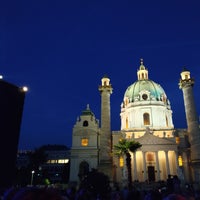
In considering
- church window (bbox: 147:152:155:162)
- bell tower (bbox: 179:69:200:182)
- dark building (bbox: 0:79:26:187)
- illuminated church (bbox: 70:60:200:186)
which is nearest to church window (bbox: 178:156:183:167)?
illuminated church (bbox: 70:60:200:186)

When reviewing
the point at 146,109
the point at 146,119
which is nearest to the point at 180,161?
the point at 146,119

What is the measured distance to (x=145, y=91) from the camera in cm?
7412

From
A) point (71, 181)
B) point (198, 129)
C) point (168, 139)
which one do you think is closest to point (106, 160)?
point (71, 181)

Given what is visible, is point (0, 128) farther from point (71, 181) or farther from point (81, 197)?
point (71, 181)

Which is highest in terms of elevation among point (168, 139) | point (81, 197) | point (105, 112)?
point (105, 112)

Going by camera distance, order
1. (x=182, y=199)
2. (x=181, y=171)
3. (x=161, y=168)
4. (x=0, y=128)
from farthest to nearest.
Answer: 1. (x=161, y=168)
2. (x=181, y=171)
3. (x=0, y=128)
4. (x=182, y=199)

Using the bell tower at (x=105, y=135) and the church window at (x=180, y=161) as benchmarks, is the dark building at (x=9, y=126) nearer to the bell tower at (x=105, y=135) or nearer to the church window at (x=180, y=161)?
the bell tower at (x=105, y=135)

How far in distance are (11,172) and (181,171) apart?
1735 inches

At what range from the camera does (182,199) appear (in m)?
2.88

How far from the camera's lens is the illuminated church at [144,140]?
191 feet

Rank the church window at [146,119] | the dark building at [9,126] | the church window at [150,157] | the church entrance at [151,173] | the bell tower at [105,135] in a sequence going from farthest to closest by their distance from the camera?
1. the church window at [146,119]
2. the church window at [150,157]
3. the bell tower at [105,135]
4. the church entrance at [151,173]
5. the dark building at [9,126]

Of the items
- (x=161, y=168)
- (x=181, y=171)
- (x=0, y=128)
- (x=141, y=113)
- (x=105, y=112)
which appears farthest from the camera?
(x=141, y=113)

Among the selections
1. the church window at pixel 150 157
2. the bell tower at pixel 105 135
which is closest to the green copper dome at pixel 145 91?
the bell tower at pixel 105 135

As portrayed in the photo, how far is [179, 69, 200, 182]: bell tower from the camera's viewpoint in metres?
56.9
